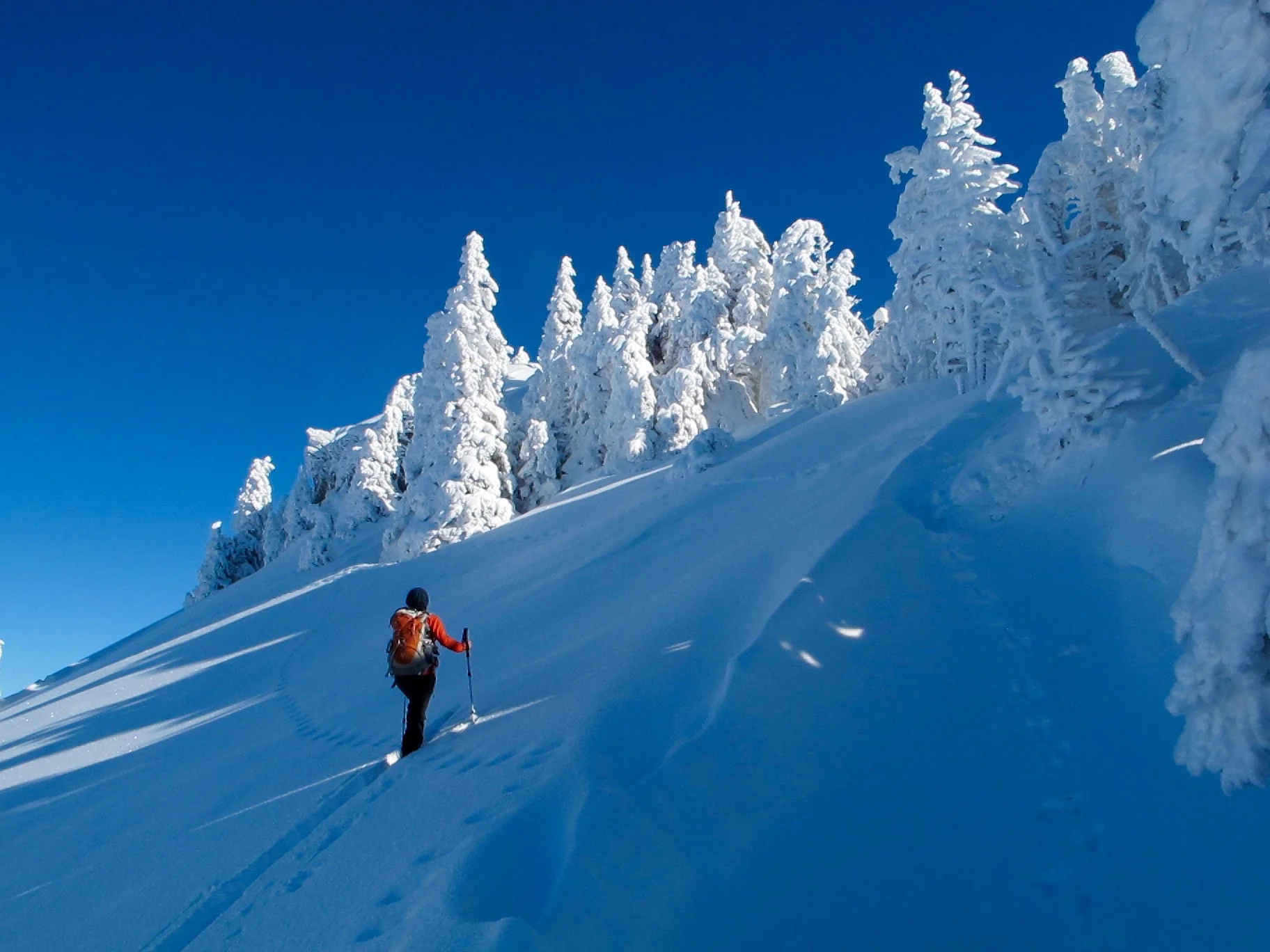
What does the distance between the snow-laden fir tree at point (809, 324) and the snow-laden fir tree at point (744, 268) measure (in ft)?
11.0

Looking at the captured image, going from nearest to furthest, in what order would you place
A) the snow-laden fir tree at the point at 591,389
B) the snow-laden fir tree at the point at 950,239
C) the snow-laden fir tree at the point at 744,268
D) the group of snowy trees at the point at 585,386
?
the snow-laden fir tree at the point at 950,239, the group of snowy trees at the point at 585,386, the snow-laden fir tree at the point at 591,389, the snow-laden fir tree at the point at 744,268

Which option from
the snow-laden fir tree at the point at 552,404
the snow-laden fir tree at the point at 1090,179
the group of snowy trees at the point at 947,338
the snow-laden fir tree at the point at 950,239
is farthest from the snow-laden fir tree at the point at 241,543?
the snow-laden fir tree at the point at 1090,179

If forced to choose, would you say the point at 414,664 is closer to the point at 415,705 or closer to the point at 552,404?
the point at 415,705

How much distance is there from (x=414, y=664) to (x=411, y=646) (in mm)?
198

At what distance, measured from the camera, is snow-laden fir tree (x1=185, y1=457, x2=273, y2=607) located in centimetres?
5141

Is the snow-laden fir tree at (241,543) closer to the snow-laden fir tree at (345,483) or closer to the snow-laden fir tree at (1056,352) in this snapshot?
the snow-laden fir tree at (345,483)

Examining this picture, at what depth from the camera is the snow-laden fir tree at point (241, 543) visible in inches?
2024

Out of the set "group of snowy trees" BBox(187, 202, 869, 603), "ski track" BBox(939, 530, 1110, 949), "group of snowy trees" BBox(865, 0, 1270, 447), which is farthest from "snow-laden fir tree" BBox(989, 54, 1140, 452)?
"group of snowy trees" BBox(187, 202, 869, 603)

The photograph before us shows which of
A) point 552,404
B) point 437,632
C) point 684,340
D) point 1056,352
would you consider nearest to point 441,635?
point 437,632

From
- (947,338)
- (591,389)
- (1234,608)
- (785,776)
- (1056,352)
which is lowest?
(785,776)

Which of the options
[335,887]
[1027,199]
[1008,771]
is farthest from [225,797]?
[1027,199]

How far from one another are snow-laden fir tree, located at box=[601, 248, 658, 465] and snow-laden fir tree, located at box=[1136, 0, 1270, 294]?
26924 millimetres

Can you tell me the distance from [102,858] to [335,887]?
4.59 metres

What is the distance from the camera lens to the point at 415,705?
286 inches
